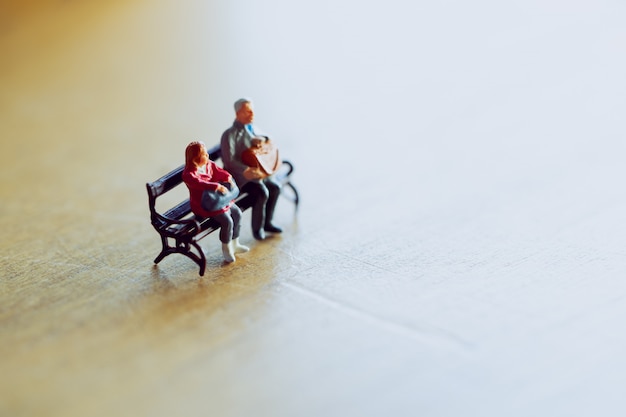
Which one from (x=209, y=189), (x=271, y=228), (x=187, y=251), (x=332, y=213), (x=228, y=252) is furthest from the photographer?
(x=332, y=213)

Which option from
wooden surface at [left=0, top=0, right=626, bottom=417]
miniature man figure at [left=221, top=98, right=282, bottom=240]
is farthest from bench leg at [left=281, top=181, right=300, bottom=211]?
miniature man figure at [left=221, top=98, right=282, bottom=240]

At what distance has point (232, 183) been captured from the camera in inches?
148

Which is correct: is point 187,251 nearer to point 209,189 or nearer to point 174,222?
point 174,222

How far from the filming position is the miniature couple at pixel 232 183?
3674 mm

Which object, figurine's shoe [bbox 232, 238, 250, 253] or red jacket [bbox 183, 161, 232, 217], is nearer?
red jacket [bbox 183, 161, 232, 217]

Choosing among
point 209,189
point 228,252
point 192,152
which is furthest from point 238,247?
point 192,152

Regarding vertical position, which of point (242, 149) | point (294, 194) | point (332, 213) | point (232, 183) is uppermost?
point (242, 149)

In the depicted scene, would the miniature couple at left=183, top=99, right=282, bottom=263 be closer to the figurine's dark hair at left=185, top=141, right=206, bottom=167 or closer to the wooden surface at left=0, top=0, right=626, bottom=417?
the figurine's dark hair at left=185, top=141, right=206, bottom=167

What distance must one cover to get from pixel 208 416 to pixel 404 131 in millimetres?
2720

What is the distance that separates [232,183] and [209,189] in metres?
0.14

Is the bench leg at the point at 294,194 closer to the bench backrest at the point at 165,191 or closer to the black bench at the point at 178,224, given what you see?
the black bench at the point at 178,224

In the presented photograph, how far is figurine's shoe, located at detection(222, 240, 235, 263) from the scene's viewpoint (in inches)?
152

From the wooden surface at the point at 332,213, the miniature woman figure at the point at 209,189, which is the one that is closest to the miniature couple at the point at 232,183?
the miniature woman figure at the point at 209,189

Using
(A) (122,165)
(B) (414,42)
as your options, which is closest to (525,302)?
(A) (122,165)
